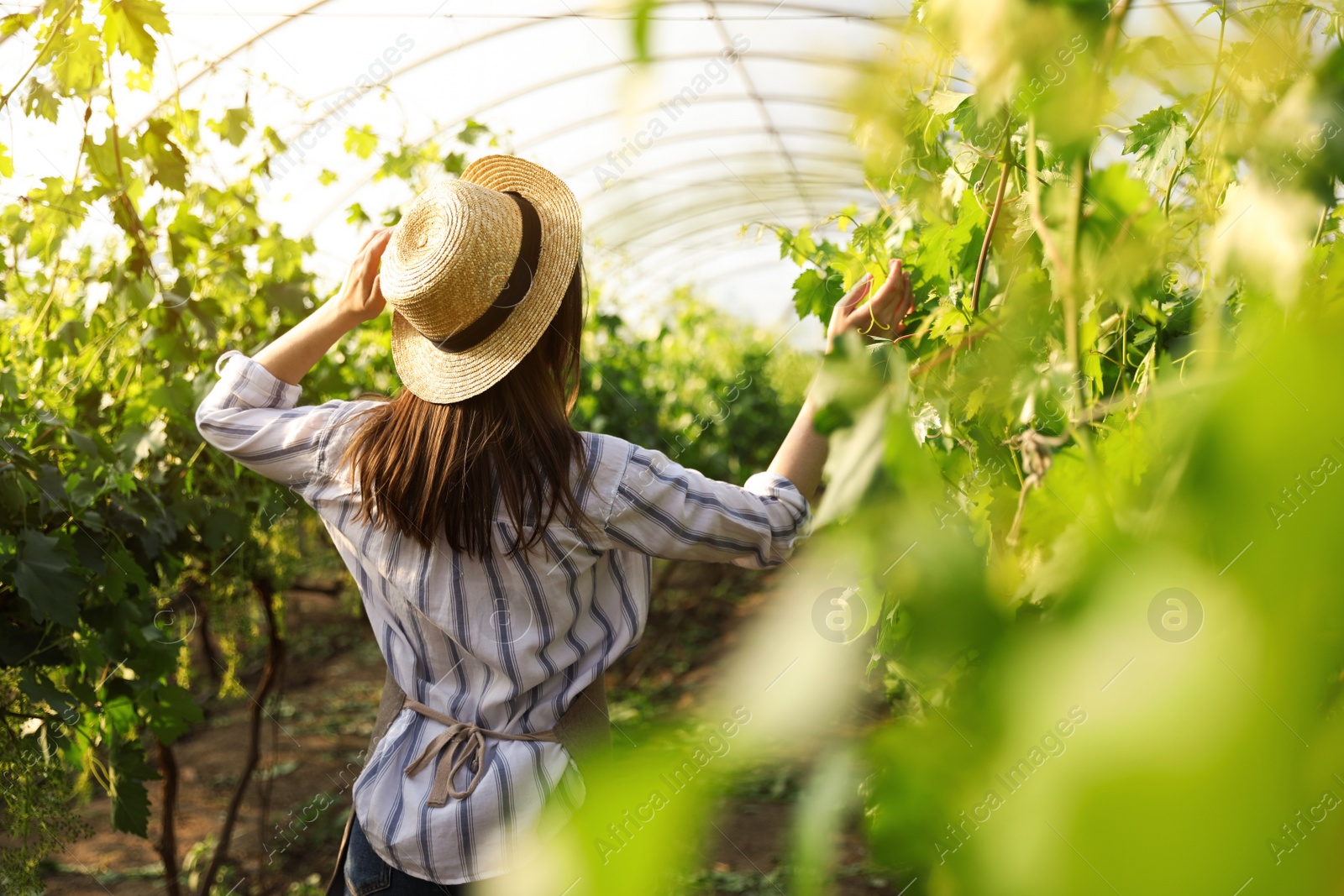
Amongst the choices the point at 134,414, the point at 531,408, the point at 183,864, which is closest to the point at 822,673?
the point at 531,408

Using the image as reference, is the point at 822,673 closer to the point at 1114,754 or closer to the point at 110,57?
the point at 1114,754

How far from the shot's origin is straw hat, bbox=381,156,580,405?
140 centimetres

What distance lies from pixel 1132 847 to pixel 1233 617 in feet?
0.13

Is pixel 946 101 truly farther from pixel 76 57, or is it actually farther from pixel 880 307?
pixel 76 57

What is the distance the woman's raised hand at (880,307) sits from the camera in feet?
3.05

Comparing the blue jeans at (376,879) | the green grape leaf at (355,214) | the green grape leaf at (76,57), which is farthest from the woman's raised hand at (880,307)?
the green grape leaf at (355,214)

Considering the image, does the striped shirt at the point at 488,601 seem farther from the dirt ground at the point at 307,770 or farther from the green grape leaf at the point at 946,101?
the dirt ground at the point at 307,770

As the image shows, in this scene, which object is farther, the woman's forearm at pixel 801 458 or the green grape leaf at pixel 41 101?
the green grape leaf at pixel 41 101

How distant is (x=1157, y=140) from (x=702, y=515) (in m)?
0.70

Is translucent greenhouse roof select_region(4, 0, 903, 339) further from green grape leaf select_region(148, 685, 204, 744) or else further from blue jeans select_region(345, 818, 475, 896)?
green grape leaf select_region(148, 685, 204, 744)

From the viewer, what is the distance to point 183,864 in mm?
3959

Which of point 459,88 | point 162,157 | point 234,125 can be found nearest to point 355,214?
point 234,125

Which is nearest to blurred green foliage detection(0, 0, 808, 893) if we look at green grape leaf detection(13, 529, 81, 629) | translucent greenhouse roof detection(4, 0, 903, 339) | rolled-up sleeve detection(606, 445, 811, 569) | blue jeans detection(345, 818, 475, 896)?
green grape leaf detection(13, 529, 81, 629)

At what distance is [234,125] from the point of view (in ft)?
8.30
